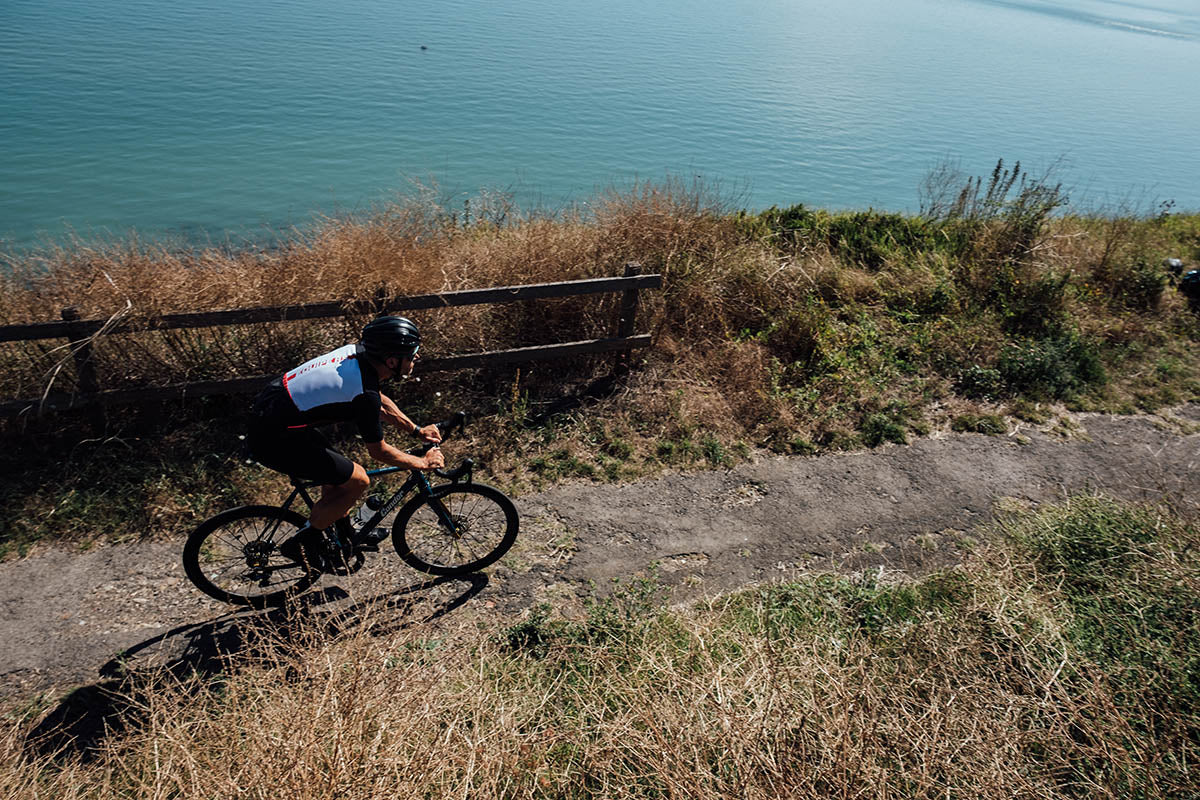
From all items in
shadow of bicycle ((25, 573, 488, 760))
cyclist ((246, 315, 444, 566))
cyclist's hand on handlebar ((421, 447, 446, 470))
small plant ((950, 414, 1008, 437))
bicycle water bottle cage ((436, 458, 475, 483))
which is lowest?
small plant ((950, 414, 1008, 437))

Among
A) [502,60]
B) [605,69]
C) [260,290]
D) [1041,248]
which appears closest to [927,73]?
[605,69]

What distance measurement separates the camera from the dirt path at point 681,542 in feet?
17.3

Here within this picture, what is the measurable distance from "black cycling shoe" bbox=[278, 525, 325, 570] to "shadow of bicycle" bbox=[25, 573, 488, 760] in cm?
28

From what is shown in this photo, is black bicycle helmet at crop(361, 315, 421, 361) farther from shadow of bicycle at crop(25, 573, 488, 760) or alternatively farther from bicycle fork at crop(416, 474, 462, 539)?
shadow of bicycle at crop(25, 573, 488, 760)

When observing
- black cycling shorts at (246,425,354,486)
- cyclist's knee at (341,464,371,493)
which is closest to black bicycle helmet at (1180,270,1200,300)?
cyclist's knee at (341,464,371,493)

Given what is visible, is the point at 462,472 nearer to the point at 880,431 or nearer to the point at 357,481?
the point at 357,481

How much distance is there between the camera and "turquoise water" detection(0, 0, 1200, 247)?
21.2 metres

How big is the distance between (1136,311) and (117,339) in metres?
13.4

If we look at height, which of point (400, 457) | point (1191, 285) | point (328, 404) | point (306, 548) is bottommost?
point (1191, 285)

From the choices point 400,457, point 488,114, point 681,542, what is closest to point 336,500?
point 400,457

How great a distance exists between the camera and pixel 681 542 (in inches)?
261

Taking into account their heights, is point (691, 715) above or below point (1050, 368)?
above

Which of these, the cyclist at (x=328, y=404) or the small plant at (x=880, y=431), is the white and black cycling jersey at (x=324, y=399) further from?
the small plant at (x=880, y=431)

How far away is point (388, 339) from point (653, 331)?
4.85 m
